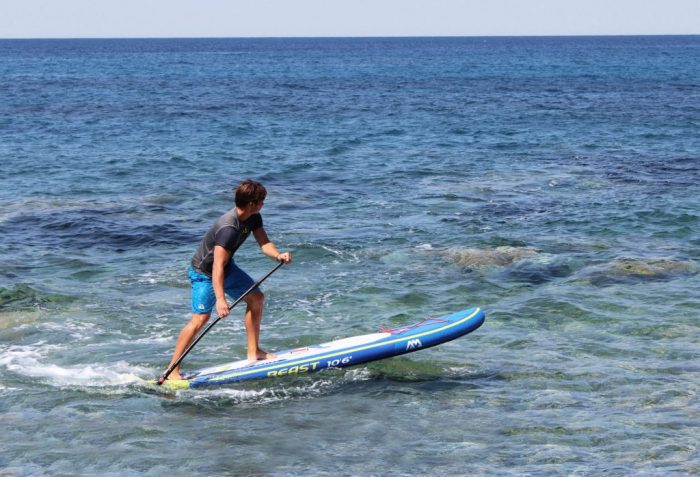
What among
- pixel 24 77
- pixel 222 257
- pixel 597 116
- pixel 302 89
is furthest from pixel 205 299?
pixel 24 77

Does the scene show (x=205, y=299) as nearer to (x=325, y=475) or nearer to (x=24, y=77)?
(x=325, y=475)

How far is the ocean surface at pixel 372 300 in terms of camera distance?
946cm

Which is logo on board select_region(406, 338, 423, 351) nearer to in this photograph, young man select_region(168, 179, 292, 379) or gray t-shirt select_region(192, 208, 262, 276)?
young man select_region(168, 179, 292, 379)

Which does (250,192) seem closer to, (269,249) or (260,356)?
(269,249)

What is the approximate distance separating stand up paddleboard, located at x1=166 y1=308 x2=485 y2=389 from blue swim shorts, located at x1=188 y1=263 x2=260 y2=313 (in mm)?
864

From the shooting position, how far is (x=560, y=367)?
1175 centimetres

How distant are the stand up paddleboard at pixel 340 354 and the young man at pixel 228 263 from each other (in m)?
0.21

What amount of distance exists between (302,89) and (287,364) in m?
57.6

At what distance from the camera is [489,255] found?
17609mm

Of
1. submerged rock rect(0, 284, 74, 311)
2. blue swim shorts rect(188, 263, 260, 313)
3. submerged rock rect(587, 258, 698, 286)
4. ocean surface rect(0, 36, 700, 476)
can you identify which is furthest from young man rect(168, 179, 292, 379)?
submerged rock rect(587, 258, 698, 286)

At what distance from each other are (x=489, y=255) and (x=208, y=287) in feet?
26.4

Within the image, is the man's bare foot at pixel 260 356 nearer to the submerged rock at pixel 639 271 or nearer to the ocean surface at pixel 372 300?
the ocean surface at pixel 372 300

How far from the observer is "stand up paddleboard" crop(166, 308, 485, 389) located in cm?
1114

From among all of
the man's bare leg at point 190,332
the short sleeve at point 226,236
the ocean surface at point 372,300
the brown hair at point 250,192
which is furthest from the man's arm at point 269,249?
the ocean surface at point 372,300
